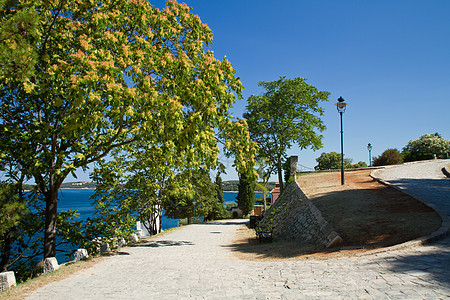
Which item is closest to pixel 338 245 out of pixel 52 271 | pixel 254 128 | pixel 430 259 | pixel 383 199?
pixel 430 259

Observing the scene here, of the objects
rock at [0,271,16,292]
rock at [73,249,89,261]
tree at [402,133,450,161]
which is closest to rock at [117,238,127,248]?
rock at [73,249,89,261]

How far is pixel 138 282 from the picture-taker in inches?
234

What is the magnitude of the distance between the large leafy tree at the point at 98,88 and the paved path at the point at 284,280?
12.4ft

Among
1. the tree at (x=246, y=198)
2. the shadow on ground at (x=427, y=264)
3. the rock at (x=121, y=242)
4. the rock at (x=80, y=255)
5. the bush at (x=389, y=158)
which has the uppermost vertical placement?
the bush at (x=389, y=158)

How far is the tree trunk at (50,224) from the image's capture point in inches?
397

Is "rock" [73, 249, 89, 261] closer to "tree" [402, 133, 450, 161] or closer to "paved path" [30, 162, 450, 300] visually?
"paved path" [30, 162, 450, 300]

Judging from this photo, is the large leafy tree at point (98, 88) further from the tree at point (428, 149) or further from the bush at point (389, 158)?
the tree at point (428, 149)

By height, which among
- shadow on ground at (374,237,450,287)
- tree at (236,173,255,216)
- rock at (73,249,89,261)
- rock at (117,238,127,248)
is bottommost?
tree at (236,173,255,216)

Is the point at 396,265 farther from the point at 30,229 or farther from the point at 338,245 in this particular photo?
the point at 30,229

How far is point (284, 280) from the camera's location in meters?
5.21

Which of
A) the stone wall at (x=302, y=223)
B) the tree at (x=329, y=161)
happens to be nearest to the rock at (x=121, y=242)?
the stone wall at (x=302, y=223)

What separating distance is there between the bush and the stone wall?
27043 mm

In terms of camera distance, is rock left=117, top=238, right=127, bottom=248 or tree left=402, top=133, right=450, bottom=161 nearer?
rock left=117, top=238, right=127, bottom=248

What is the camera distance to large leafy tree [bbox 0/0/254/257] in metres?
8.16
